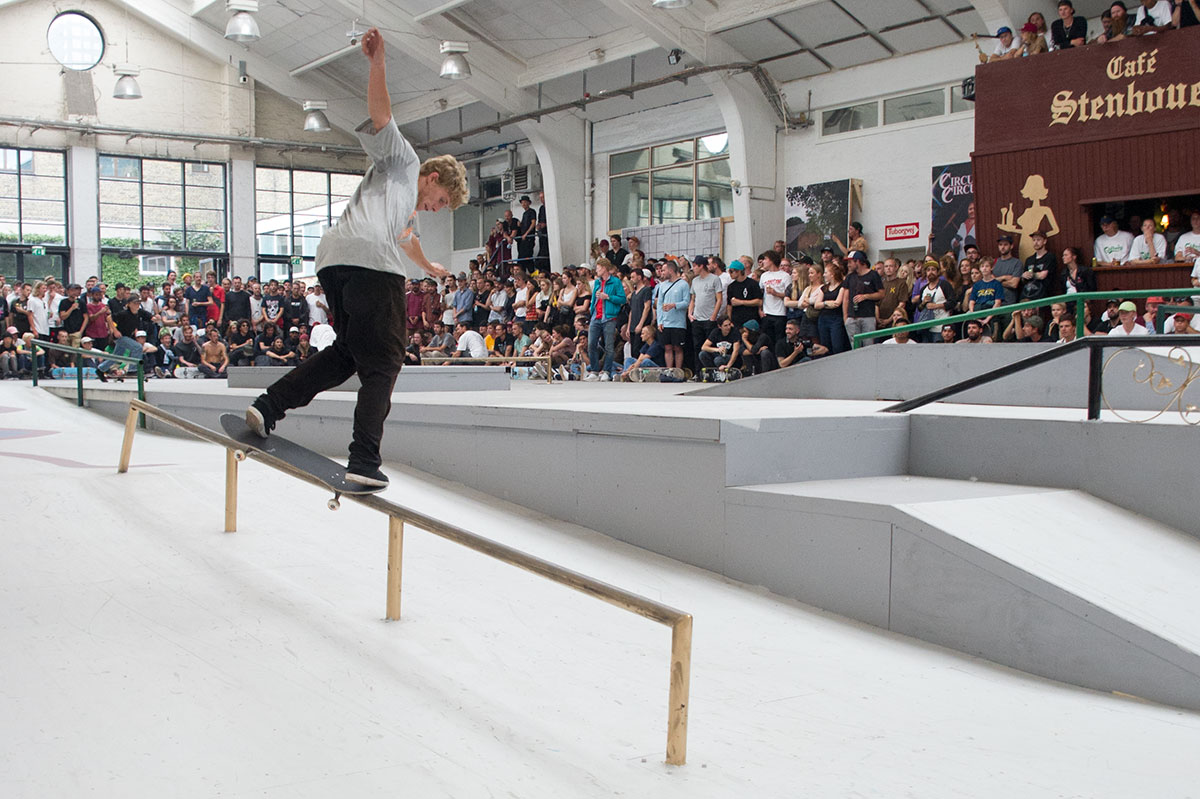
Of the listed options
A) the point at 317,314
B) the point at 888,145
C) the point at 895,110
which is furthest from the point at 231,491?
the point at 317,314

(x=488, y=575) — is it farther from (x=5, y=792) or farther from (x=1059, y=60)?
(x=1059, y=60)

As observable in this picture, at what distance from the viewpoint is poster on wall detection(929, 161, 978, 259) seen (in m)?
15.0

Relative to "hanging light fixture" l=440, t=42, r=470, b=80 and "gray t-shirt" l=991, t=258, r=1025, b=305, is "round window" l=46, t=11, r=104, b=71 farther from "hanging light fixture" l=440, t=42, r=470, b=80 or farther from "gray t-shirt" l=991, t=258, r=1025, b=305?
"gray t-shirt" l=991, t=258, r=1025, b=305

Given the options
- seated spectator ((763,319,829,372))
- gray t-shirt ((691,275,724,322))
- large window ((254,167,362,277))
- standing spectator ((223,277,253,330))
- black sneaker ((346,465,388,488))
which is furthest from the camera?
large window ((254,167,362,277))

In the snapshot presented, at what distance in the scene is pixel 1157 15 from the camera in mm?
11211

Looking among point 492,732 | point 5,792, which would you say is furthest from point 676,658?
point 5,792

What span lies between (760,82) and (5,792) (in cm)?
1682

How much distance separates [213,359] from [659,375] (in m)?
8.23

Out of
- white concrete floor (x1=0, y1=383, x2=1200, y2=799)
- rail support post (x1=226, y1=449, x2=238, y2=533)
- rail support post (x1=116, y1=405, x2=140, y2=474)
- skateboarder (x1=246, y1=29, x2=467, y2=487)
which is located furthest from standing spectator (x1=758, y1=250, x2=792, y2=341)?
skateboarder (x1=246, y1=29, x2=467, y2=487)

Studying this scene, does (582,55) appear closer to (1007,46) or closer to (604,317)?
(604,317)

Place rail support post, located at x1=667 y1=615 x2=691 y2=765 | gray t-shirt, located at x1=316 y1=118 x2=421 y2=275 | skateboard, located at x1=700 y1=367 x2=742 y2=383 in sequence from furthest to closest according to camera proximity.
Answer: skateboard, located at x1=700 y1=367 x2=742 y2=383, gray t-shirt, located at x1=316 y1=118 x2=421 y2=275, rail support post, located at x1=667 y1=615 x2=691 y2=765

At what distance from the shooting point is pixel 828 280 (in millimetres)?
11797

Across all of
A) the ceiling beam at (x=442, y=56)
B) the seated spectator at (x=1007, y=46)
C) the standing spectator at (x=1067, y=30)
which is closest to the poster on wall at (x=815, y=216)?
the seated spectator at (x=1007, y=46)

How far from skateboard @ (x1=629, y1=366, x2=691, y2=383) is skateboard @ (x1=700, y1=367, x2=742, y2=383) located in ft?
0.90
